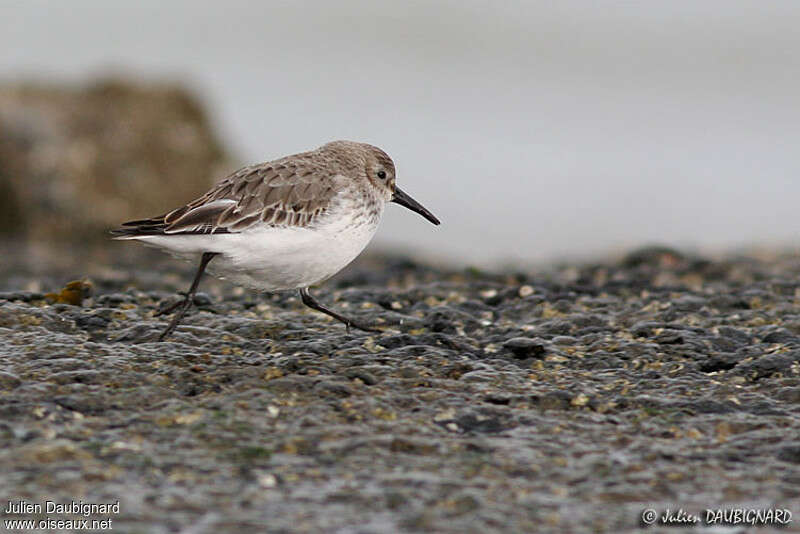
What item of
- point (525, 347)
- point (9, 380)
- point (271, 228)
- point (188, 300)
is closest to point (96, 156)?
point (188, 300)

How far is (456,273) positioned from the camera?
32.1 ft

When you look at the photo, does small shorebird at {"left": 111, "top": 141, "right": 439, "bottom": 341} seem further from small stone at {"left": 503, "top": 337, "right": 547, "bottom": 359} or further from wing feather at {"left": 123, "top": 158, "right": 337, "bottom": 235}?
small stone at {"left": 503, "top": 337, "right": 547, "bottom": 359}

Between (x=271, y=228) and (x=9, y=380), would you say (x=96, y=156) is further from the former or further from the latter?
(x=9, y=380)

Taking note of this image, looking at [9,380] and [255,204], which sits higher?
[255,204]

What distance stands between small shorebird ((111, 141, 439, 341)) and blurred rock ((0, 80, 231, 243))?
6950 millimetres

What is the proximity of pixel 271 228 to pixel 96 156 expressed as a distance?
26.4 feet

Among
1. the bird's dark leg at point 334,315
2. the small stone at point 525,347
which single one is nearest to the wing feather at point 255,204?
the bird's dark leg at point 334,315

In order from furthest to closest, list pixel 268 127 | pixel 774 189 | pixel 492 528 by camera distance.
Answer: pixel 268 127 → pixel 774 189 → pixel 492 528

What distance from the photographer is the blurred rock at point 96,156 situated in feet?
43.1

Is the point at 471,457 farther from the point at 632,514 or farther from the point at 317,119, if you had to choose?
the point at 317,119

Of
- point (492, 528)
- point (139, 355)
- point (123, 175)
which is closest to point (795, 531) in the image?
point (492, 528)

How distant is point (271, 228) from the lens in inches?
249

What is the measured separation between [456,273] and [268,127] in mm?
11742

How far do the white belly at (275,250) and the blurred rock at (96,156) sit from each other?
23.3 ft
